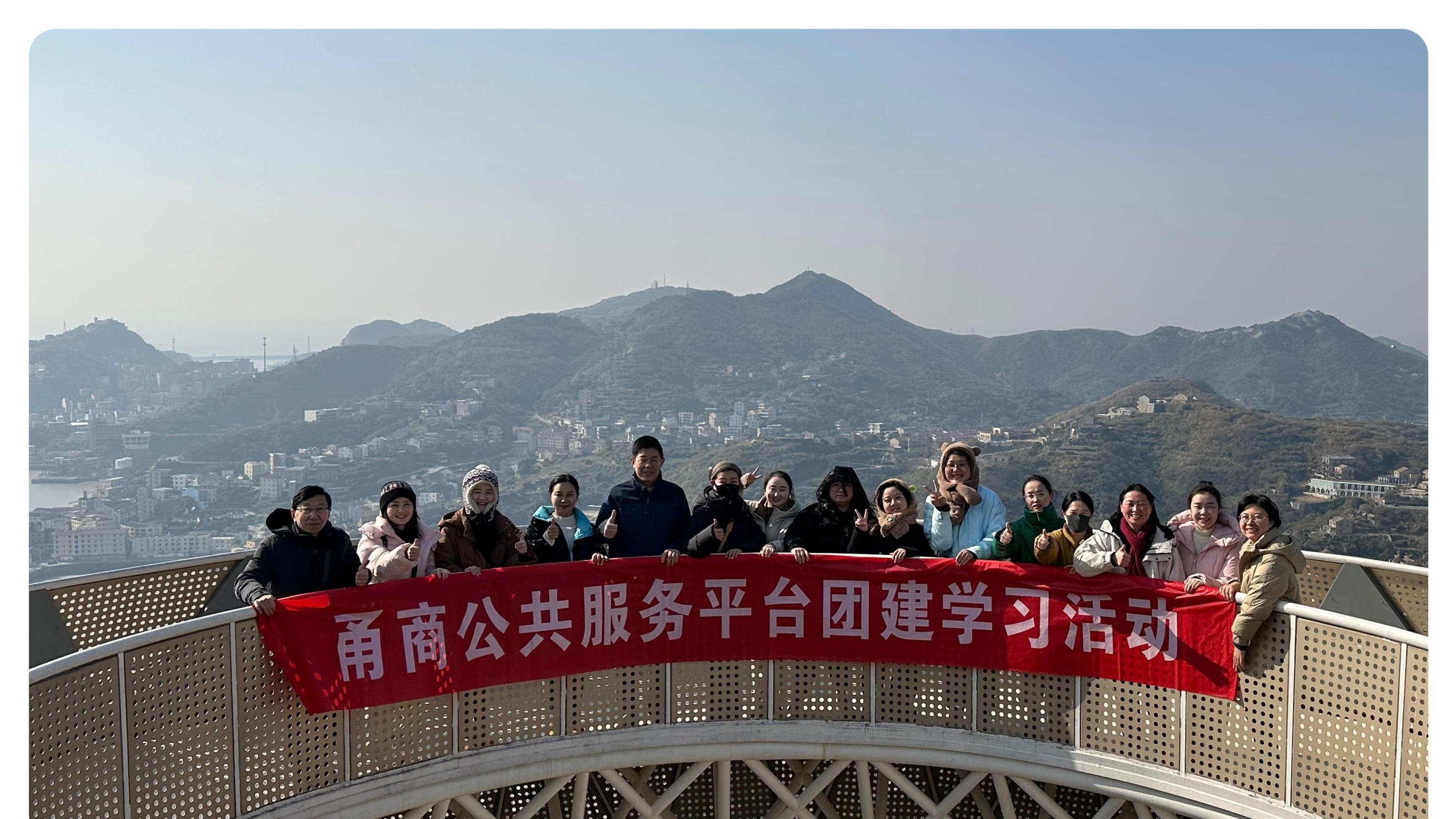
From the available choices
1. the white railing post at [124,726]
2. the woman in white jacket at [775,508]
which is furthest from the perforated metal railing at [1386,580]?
the white railing post at [124,726]

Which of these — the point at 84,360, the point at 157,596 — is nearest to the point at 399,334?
the point at 84,360

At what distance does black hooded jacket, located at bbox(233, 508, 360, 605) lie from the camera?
6617 millimetres

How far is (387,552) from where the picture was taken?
22.8 ft

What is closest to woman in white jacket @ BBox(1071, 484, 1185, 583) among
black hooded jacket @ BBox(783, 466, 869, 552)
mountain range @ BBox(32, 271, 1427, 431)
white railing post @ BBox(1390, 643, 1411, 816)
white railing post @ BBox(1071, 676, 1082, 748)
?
white railing post @ BBox(1071, 676, 1082, 748)

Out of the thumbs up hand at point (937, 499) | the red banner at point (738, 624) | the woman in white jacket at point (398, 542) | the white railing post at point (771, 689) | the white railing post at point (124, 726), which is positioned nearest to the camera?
the white railing post at point (124, 726)

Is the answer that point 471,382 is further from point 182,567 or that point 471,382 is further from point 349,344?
point 182,567

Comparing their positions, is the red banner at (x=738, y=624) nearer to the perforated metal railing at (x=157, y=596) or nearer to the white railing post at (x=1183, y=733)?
the white railing post at (x=1183, y=733)

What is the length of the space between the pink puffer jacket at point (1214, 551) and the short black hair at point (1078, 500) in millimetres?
580

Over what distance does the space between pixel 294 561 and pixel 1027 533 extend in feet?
17.0

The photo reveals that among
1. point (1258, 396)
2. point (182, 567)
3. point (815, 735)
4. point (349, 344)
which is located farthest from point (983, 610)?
point (349, 344)

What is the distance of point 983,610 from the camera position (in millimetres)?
7570

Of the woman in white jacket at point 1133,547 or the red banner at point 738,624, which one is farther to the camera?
the woman in white jacket at point 1133,547

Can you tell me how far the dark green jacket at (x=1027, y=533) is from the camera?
24.8 feet

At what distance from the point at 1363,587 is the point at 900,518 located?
372cm
